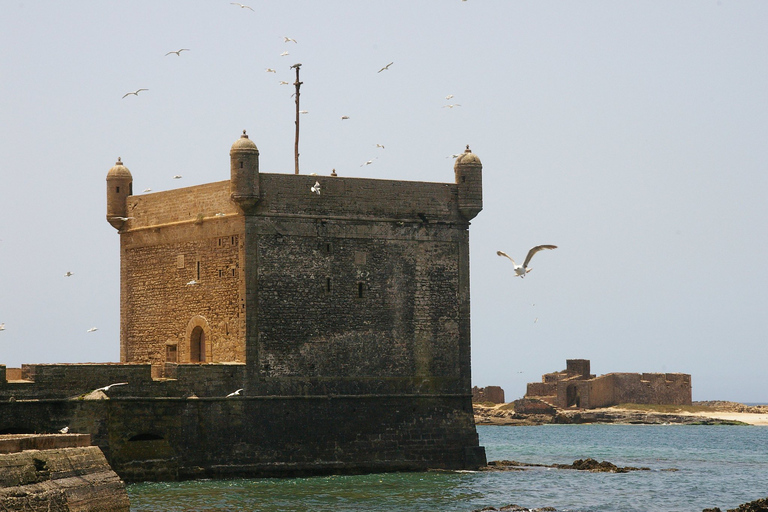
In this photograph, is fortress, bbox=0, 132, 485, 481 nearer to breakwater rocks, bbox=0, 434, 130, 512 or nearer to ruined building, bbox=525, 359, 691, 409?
breakwater rocks, bbox=0, 434, 130, 512

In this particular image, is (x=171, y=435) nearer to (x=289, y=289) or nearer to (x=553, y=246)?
(x=289, y=289)

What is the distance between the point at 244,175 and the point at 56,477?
11547 millimetres

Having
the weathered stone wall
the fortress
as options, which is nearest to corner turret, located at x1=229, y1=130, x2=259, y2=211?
the fortress

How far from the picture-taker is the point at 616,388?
233ft

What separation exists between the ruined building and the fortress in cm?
3628

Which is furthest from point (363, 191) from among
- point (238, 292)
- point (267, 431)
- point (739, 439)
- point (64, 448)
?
point (739, 439)

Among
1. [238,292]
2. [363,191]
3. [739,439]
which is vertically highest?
[363,191]

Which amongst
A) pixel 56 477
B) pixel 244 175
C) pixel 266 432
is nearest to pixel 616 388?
pixel 266 432

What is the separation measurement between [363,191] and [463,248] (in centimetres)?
308

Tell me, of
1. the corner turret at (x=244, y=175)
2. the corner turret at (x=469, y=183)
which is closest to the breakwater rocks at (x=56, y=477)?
the corner turret at (x=244, y=175)

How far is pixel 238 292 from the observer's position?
32125 millimetres

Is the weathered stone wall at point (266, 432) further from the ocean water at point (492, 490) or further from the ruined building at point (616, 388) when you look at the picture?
the ruined building at point (616, 388)

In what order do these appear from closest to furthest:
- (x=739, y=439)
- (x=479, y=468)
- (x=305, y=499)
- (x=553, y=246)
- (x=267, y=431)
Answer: (x=553, y=246), (x=305, y=499), (x=267, y=431), (x=479, y=468), (x=739, y=439)

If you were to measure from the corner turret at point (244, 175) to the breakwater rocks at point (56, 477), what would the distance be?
929cm
